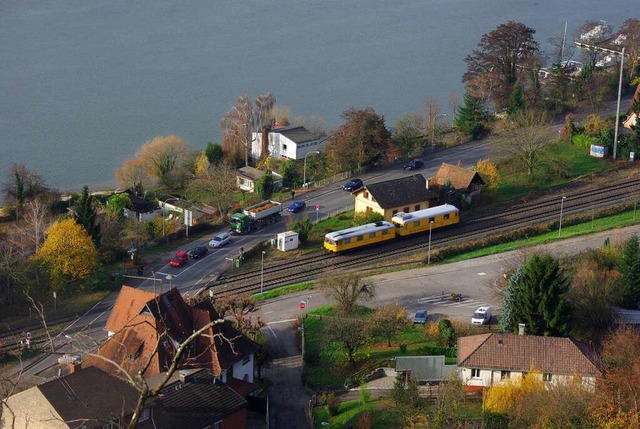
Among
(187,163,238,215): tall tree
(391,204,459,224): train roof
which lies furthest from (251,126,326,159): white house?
(391,204,459,224): train roof

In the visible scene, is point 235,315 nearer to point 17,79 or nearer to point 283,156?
point 283,156

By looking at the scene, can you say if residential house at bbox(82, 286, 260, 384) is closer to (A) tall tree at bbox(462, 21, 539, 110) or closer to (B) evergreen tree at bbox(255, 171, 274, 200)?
(B) evergreen tree at bbox(255, 171, 274, 200)

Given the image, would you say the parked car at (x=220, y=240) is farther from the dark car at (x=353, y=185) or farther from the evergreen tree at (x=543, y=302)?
the evergreen tree at (x=543, y=302)

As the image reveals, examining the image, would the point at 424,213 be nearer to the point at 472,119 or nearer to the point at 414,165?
the point at 414,165

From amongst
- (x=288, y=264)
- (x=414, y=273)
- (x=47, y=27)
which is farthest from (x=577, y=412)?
(x=47, y=27)

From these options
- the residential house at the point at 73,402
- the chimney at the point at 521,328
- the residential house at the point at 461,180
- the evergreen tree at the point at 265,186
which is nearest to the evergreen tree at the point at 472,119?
the residential house at the point at 461,180

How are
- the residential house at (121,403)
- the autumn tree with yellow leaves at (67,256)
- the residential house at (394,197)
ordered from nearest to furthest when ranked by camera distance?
the residential house at (121,403), the autumn tree with yellow leaves at (67,256), the residential house at (394,197)
